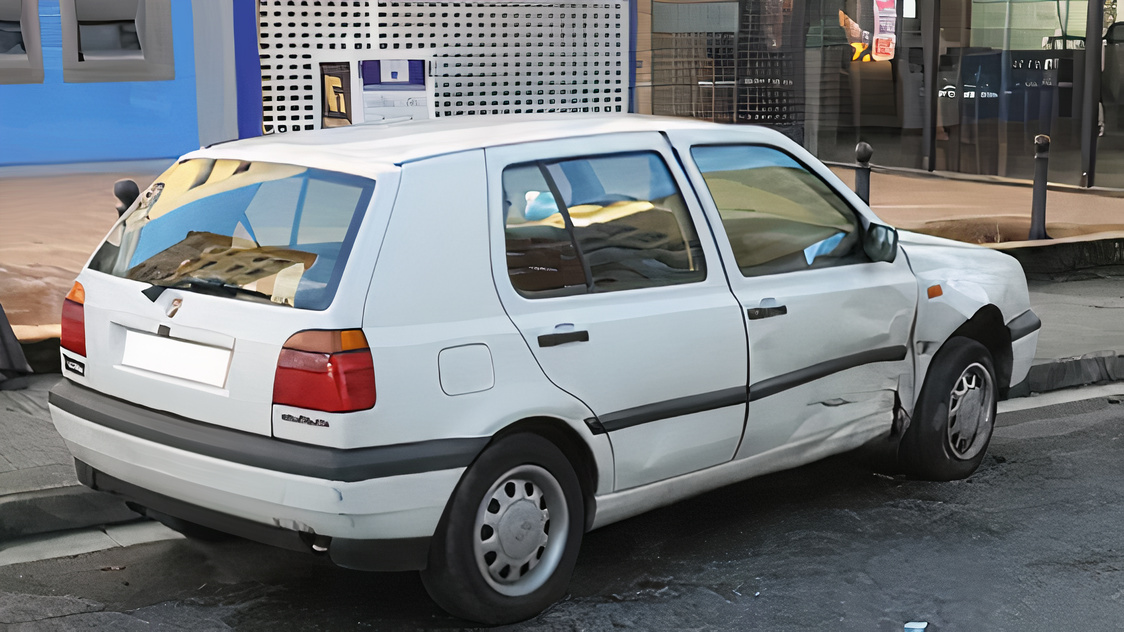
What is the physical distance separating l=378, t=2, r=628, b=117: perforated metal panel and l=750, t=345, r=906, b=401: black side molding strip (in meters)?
4.57

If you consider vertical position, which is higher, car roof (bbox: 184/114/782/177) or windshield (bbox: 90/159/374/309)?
car roof (bbox: 184/114/782/177)

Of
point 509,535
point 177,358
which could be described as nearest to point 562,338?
point 509,535

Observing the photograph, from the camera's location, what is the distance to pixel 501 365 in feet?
12.7

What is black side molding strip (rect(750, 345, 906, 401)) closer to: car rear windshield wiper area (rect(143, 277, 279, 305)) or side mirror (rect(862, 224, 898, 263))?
side mirror (rect(862, 224, 898, 263))

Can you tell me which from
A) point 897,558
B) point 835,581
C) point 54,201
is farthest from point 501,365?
point 54,201

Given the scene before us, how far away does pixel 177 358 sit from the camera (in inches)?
154

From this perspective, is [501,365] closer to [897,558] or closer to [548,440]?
[548,440]

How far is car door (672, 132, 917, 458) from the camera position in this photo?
4600 mm

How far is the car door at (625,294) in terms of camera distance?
4.03m

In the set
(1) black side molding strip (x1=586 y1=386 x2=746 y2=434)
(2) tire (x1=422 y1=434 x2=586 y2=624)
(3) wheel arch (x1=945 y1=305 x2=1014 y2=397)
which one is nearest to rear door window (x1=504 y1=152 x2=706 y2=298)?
(1) black side molding strip (x1=586 y1=386 x2=746 y2=434)

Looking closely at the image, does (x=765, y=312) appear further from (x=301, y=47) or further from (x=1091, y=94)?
(x=1091, y=94)

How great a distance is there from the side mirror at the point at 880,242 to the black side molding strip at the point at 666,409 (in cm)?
91

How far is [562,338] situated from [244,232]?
3.33ft

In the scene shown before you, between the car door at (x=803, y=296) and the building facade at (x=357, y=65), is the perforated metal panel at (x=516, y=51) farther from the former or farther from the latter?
the car door at (x=803, y=296)
